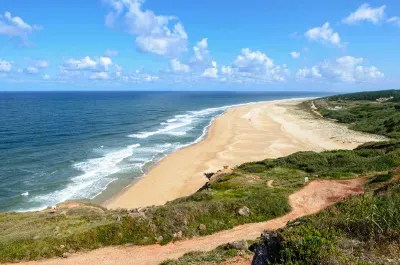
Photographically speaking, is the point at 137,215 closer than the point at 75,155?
Yes

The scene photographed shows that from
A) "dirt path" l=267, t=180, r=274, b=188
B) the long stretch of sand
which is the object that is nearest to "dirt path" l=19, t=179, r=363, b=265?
"dirt path" l=267, t=180, r=274, b=188

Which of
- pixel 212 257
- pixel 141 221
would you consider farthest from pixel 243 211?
pixel 212 257

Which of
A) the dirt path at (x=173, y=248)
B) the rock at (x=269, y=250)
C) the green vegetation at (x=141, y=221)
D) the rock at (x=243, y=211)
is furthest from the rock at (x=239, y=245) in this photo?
the rock at (x=243, y=211)

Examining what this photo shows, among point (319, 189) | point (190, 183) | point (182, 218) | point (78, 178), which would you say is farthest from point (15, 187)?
point (319, 189)

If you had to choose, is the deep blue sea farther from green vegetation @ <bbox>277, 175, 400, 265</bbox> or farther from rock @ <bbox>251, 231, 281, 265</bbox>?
green vegetation @ <bbox>277, 175, 400, 265</bbox>

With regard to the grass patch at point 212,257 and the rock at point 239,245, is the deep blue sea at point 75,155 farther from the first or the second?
the rock at point 239,245

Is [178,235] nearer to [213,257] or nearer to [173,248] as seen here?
[173,248]
